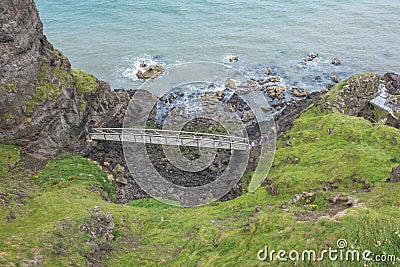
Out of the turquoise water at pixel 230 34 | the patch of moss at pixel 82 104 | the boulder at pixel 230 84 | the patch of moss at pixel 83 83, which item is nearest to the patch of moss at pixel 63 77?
the patch of moss at pixel 83 83

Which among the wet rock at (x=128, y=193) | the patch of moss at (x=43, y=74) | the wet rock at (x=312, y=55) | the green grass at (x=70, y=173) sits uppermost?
the patch of moss at (x=43, y=74)

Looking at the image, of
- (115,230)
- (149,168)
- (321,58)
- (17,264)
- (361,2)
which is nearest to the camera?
(17,264)

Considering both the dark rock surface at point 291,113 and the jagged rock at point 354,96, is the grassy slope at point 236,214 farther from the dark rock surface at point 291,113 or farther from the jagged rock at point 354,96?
the jagged rock at point 354,96

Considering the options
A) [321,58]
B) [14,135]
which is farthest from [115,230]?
[321,58]

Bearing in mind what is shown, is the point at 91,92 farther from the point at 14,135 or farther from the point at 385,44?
the point at 385,44

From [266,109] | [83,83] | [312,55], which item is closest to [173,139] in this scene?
[83,83]

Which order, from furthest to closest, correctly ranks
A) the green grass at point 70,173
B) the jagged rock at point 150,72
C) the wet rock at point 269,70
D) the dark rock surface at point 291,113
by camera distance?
1. the wet rock at point 269,70
2. the jagged rock at point 150,72
3. the dark rock surface at point 291,113
4. the green grass at point 70,173
